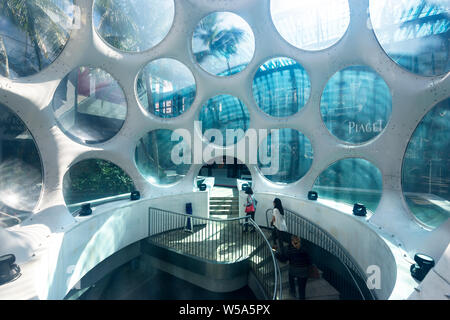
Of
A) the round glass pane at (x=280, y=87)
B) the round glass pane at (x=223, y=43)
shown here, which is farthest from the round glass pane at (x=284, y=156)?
the round glass pane at (x=223, y=43)

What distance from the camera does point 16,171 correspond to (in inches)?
232

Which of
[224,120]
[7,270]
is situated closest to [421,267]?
[7,270]

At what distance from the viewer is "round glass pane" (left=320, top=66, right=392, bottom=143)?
6418mm

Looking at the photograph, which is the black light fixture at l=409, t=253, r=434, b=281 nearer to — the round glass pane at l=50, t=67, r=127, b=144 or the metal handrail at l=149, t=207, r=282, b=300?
the metal handrail at l=149, t=207, r=282, b=300

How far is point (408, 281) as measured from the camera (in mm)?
3600

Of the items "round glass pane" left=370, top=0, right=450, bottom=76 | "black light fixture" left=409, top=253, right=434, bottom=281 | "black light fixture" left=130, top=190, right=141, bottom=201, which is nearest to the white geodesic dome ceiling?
"round glass pane" left=370, top=0, right=450, bottom=76

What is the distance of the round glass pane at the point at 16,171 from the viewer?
18.5 ft

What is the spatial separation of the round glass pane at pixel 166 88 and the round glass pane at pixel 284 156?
3889 millimetres

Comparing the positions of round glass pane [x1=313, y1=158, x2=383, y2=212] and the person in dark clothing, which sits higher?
round glass pane [x1=313, y1=158, x2=383, y2=212]

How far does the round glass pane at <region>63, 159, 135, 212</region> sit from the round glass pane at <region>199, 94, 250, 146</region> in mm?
3998

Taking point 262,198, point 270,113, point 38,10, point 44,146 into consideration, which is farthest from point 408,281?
point 38,10

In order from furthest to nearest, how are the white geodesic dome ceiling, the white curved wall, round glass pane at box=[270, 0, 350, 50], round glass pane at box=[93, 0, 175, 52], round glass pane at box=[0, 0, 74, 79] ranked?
round glass pane at box=[93, 0, 175, 52], round glass pane at box=[270, 0, 350, 50], the white geodesic dome ceiling, the white curved wall, round glass pane at box=[0, 0, 74, 79]

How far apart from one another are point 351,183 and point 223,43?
24.1 ft

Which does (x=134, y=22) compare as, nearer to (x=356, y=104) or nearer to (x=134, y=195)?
(x=134, y=195)
